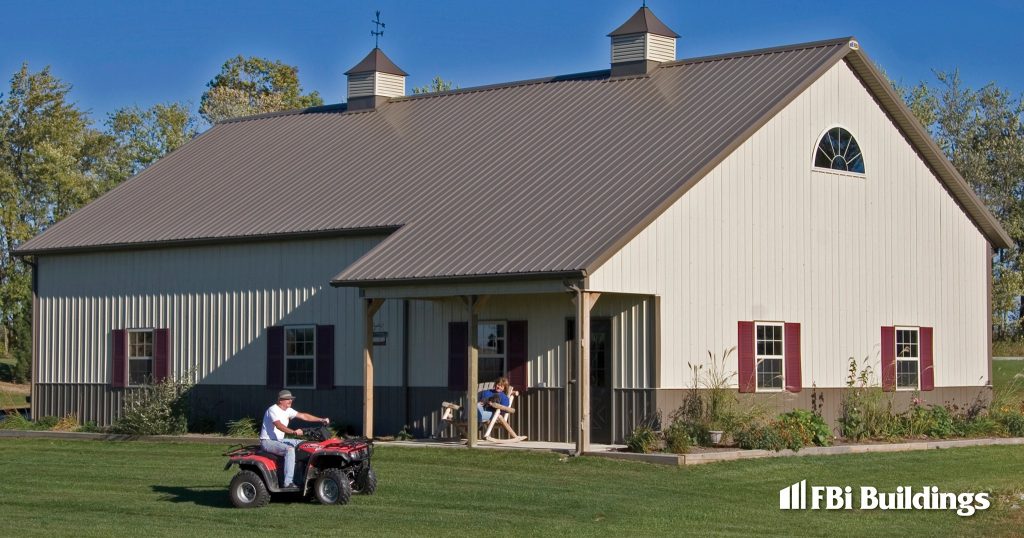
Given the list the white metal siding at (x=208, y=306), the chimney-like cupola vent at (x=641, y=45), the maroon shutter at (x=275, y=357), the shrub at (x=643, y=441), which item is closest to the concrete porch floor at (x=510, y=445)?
the shrub at (x=643, y=441)

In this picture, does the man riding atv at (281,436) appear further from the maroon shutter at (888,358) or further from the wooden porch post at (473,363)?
the maroon shutter at (888,358)

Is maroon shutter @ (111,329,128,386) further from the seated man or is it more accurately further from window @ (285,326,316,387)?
the seated man

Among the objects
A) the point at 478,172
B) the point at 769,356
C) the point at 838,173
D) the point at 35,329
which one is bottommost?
the point at 769,356

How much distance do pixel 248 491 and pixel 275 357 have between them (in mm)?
10887

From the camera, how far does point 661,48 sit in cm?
3028

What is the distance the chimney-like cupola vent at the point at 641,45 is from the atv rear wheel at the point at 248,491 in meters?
15.1

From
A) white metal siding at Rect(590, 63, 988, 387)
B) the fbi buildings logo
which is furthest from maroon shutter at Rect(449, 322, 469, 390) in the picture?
the fbi buildings logo

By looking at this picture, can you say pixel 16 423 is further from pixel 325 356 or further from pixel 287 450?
pixel 287 450

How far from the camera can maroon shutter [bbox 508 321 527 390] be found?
82.7ft

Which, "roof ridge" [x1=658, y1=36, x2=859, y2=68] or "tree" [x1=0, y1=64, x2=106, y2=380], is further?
"tree" [x1=0, y1=64, x2=106, y2=380]

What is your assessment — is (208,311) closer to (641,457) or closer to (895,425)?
(641,457)

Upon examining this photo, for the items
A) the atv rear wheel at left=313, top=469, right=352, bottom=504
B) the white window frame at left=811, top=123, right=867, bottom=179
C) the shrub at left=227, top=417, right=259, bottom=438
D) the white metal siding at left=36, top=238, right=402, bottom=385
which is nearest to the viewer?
the atv rear wheel at left=313, top=469, right=352, bottom=504

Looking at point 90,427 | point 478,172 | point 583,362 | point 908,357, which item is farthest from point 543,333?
point 90,427

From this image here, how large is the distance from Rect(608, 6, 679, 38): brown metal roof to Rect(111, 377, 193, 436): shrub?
457 inches
